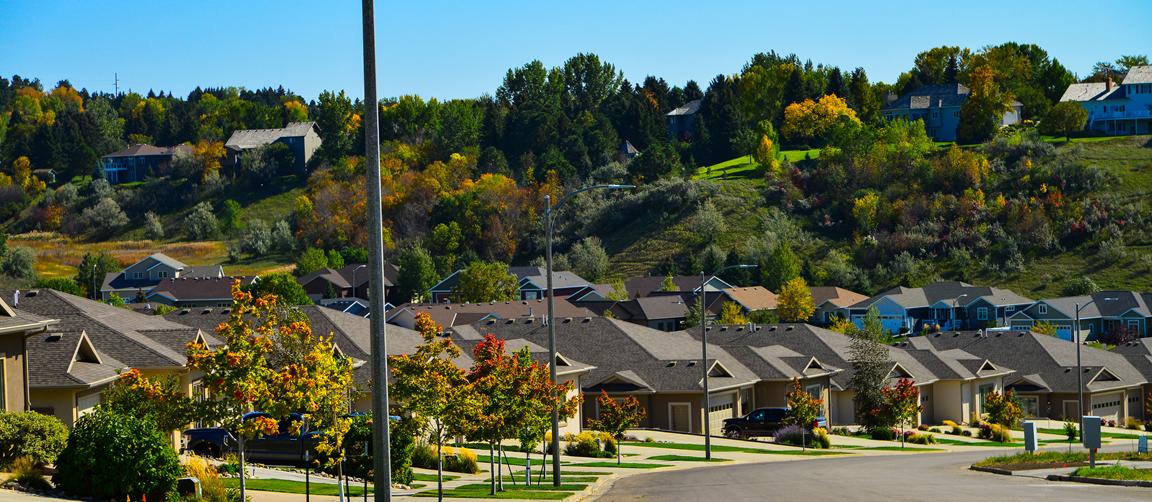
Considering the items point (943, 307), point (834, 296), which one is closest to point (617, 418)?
point (834, 296)

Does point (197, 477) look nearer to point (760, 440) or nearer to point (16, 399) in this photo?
point (16, 399)

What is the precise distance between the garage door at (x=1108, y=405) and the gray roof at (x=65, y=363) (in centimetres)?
6538

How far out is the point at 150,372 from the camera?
4388 cm

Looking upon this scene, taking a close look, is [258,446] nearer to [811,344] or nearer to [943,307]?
[811,344]

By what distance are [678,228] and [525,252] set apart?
880 inches

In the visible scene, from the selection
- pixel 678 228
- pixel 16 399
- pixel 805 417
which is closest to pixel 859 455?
pixel 805 417

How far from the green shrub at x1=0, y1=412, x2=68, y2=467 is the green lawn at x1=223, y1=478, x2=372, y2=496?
5064 mm

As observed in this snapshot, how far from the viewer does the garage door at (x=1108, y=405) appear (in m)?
89.4

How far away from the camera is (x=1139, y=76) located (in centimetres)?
17912

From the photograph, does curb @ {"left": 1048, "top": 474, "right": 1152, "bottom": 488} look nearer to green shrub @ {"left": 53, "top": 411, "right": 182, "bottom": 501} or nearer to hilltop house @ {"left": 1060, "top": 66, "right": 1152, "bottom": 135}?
green shrub @ {"left": 53, "top": 411, "right": 182, "bottom": 501}

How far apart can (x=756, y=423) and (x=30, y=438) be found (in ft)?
144

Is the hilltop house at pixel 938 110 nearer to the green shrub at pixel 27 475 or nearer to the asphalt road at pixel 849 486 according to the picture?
the asphalt road at pixel 849 486

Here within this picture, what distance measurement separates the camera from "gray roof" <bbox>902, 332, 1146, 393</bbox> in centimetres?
8988

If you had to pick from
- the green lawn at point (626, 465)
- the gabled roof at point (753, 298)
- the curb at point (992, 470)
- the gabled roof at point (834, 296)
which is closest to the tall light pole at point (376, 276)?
the curb at point (992, 470)
